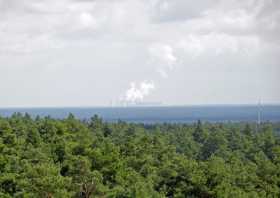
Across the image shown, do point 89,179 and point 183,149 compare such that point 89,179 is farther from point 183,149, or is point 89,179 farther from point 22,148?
point 183,149

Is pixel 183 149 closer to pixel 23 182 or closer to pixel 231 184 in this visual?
pixel 231 184

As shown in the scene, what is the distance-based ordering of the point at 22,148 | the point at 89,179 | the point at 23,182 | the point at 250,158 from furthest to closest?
the point at 250,158, the point at 22,148, the point at 89,179, the point at 23,182

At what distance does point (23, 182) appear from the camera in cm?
3222

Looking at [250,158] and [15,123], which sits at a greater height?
[15,123]

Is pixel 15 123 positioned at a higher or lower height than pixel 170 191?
higher

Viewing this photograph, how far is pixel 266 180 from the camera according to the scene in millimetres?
40156

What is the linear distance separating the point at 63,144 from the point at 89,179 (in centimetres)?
1195

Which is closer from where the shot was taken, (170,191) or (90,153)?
(170,191)

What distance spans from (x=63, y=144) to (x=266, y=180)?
17.3 meters

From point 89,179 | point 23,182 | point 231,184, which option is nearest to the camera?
point 23,182

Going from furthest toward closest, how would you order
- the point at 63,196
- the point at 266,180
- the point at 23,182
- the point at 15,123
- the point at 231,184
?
the point at 15,123
the point at 266,180
the point at 231,184
the point at 23,182
the point at 63,196

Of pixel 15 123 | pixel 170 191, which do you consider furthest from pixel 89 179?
pixel 15 123

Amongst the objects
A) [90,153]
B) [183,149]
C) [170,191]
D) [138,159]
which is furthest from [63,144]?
[183,149]

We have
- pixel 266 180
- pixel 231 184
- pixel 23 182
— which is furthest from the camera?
pixel 266 180
